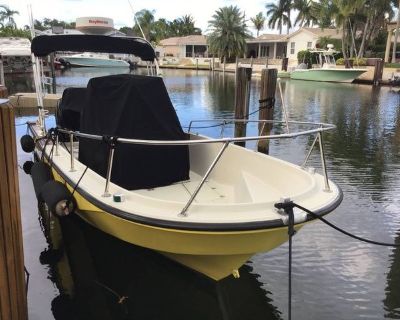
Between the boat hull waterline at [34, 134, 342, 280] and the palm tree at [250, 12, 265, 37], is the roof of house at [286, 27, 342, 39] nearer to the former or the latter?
the palm tree at [250, 12, 265, 37]

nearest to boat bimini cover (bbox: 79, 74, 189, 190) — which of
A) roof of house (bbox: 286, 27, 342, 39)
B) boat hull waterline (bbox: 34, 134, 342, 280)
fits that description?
boat hull waterline (bbox: 34, 134, 342, 280)

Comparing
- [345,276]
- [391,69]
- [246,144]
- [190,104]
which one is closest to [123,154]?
[345,276]

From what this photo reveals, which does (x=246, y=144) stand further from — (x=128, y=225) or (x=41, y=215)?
(x=128, y=225)

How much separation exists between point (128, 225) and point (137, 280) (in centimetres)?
112

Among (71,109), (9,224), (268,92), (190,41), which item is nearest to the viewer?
(9,224)

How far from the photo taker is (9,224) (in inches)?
128

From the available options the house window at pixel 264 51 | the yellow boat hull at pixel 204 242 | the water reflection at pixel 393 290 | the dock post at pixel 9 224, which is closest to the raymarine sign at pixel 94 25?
the yellow boat hull at pixel 204 242

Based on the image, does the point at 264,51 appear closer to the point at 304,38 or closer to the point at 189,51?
the point at 304,38

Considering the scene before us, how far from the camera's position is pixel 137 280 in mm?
5086

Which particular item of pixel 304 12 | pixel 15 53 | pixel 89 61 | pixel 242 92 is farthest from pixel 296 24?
pixel 242 92

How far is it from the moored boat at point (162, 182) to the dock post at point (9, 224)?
110 cm

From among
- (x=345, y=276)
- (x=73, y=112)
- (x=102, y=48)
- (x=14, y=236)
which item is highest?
(x=102, y=48)

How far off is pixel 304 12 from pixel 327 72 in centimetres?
3243

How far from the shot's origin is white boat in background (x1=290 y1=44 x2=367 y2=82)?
36.7 metres
